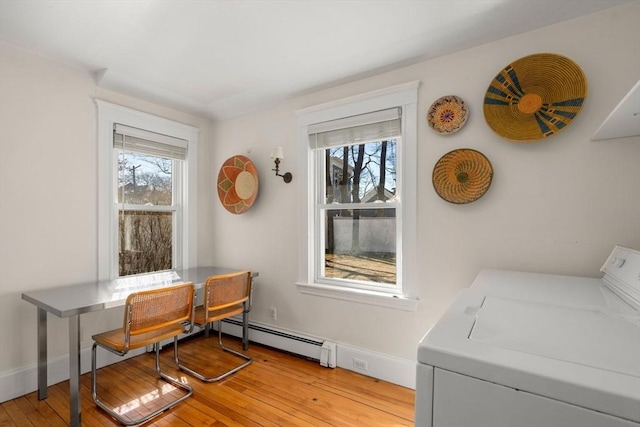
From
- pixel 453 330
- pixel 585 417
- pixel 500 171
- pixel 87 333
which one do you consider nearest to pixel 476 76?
pixel 500 171

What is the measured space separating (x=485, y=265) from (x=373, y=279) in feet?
2.76

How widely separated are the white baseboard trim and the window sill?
14.9 inches

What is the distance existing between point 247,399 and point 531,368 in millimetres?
1939

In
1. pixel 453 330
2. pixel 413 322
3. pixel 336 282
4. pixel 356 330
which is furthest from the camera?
pixel 336 282

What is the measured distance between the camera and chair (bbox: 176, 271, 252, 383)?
2277mm

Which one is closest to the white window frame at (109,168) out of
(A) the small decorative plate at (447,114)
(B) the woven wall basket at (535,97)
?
(A) the small decorative plate at (447,114)

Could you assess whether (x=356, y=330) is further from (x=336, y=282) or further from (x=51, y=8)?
(x=51, y=8)

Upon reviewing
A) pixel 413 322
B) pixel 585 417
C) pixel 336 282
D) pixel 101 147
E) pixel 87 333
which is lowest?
pixel 87 333

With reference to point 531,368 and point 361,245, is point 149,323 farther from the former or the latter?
point 531,368

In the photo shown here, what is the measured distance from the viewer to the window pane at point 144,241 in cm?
267

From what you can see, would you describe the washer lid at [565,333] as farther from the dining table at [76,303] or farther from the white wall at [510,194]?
the dining table at [76,303]

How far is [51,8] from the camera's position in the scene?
1.62m

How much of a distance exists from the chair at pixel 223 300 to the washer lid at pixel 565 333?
1934 mm

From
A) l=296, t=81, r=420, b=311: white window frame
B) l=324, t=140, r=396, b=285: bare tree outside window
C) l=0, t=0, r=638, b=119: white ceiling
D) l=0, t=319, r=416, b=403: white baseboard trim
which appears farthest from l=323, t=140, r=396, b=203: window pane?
l=0, t=319, r=416, b=403: white baseboard trim
